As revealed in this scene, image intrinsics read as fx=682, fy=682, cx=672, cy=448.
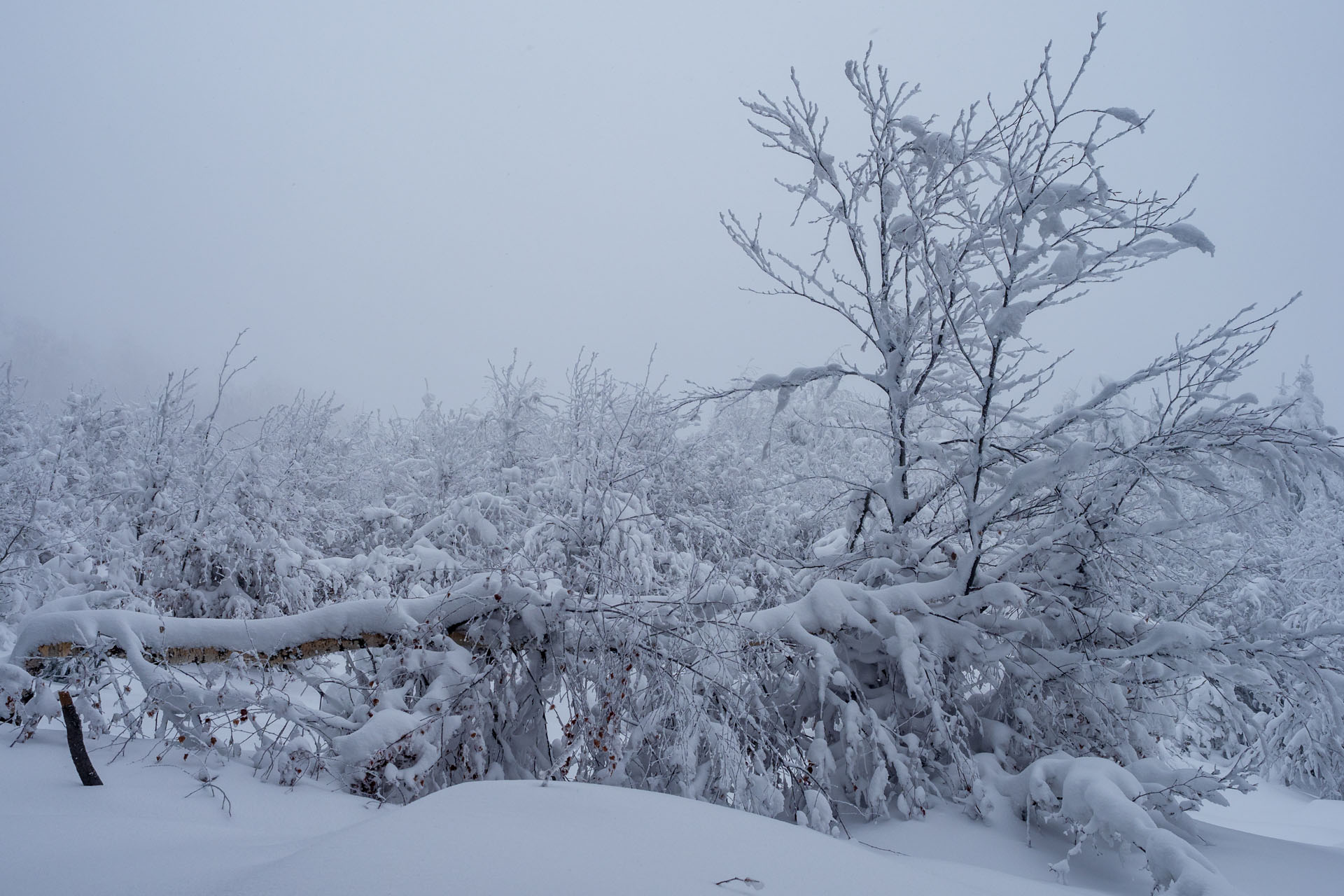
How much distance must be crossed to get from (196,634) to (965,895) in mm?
4124

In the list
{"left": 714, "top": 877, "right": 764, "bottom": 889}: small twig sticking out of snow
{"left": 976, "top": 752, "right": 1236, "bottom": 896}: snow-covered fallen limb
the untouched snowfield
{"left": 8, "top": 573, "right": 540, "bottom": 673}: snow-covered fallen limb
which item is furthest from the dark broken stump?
{"left": 976, "top": 752, "right": 1236, "bottom": 896}: snow-covered fallen limb

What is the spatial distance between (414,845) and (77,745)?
1.68m

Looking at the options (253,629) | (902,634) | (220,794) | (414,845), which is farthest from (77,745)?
(902,634)

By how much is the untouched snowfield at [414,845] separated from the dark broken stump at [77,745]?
5 centimetres

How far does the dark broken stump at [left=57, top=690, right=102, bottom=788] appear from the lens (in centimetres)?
244

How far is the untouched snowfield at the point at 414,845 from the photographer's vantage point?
5.60 ft

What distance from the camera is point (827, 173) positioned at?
19.8ft

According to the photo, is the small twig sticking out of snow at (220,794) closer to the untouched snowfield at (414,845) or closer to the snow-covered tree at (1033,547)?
the untouched snowfield at (414,845)

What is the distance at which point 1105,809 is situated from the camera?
344cm

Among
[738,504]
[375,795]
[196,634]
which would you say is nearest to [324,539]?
[738,504]

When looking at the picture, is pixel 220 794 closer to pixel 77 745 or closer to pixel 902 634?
pixel 77 745

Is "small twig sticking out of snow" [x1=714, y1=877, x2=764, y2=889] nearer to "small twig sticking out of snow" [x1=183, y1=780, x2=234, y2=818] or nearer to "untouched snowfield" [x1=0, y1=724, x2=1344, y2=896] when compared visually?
"untouched snowfield" [x1=0, y1=724, x2=1344, y2=896]

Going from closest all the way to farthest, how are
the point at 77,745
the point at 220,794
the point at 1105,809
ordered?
the point at 77,745
the point at 220,794
the point at 1105,809

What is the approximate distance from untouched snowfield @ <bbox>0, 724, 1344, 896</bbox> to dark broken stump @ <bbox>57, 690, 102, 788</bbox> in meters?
0.05
